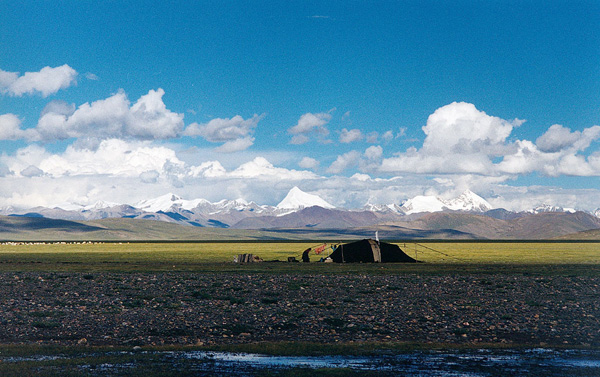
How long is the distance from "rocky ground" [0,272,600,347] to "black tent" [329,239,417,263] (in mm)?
31935

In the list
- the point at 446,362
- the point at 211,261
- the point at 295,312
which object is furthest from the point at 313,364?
the point at 211,261

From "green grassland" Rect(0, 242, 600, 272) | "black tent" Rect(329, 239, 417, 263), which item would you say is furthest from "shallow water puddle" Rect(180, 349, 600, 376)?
"black tent" Rect(329, 239, 417, 263)

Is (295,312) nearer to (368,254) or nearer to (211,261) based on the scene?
(368,254)

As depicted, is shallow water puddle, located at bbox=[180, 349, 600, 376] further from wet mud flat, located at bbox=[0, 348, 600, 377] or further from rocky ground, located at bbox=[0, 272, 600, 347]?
rocky ground, located at bbox=[0, 272, 600, 347]

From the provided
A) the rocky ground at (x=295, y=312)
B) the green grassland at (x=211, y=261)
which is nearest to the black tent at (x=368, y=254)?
the green grassland at (x=211, y=261)

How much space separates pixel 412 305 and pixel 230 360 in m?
14.8

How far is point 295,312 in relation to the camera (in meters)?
29.0

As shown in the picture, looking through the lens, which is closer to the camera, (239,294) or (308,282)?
(239,294)

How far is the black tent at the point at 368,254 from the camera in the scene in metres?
76.0

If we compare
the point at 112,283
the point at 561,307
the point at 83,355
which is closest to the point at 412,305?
the point at 561,307

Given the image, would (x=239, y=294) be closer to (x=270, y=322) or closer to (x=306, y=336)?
(x=270, y=322)

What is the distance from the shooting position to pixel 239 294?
118 feet

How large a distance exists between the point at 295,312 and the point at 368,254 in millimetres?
48552


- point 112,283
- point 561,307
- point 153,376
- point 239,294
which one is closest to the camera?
point 153,376
